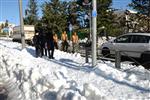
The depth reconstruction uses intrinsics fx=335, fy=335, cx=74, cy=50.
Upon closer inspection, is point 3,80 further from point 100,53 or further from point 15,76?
point 100,53

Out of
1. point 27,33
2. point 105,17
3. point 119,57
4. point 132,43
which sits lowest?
point 119,57

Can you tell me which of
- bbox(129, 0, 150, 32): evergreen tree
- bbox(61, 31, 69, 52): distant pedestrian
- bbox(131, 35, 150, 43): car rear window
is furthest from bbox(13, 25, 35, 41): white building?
bbox(131, 35, 150, 43): car rear window

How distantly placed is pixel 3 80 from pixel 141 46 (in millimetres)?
7132

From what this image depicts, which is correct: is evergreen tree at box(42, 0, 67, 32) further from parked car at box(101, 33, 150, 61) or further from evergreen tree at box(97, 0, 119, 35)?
parked car at box(101, 33, 150, 61)

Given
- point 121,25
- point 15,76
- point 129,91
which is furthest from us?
point 121,25

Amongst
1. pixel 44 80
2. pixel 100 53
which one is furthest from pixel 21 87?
pixel 100 53

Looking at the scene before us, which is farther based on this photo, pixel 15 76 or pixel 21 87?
pixel 15 76

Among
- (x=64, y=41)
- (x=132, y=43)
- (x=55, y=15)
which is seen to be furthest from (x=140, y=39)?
(x=55, y=15)

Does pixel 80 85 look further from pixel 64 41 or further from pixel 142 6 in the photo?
pixel 142 6

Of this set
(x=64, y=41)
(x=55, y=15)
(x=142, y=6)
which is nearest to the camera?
(x=64, y=41)

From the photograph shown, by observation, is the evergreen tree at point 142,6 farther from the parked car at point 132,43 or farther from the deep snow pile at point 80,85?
the deep snow pile at point 80,85

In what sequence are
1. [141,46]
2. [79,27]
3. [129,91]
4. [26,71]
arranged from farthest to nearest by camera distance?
[79,27]
[141,46]
[26,71]
[129,91]

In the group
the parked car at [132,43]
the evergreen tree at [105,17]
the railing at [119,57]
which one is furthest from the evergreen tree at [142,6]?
the railing at [119,57]

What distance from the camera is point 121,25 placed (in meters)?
54.8
